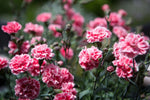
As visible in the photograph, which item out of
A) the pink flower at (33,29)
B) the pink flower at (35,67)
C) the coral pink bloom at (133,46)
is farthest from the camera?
the pink flower at (33,29)

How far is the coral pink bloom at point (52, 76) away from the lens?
85cm

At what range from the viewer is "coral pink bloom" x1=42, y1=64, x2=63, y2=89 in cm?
85

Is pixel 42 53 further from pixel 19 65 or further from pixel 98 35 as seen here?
pixel 98 35

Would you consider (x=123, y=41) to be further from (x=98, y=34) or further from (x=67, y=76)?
(x=67, y=76)

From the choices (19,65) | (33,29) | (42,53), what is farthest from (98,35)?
(33,29)

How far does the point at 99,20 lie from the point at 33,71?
694 mm

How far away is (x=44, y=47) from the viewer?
88 cm

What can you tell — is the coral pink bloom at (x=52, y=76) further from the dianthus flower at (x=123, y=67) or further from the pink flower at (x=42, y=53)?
the dianthus flower at (x=123, y=67)

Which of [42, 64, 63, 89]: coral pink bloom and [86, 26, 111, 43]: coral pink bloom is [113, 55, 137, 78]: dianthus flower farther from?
[42, 64, 63, 89]: coral pink bloom

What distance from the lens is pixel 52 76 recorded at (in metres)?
0.85

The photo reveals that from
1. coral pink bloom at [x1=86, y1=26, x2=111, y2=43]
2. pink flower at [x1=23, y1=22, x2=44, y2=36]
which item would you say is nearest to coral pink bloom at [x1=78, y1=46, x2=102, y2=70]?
coral pink bloom at [x1=86, y1=26, x2=111, y2=43]

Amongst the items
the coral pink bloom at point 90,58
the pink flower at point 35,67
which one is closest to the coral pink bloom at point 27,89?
the pink flower at point 35,67

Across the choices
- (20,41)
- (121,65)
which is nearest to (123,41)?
(121,65)

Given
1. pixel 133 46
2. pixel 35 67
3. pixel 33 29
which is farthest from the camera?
pixel 33 29
